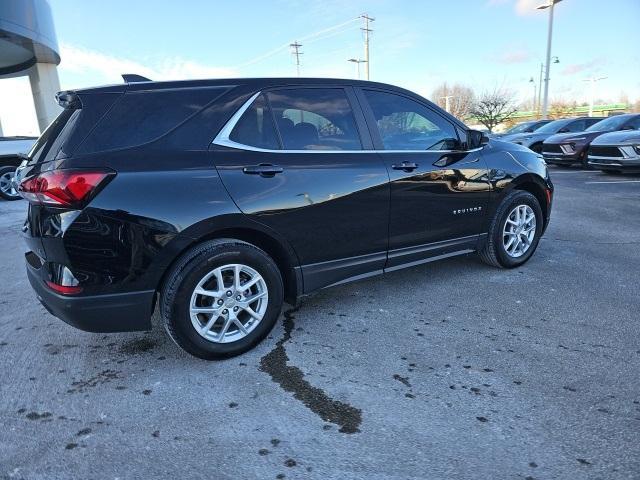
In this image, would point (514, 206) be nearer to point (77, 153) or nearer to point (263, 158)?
point (263, 158)

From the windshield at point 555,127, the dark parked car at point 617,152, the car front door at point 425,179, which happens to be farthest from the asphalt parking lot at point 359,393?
the windshield at point 555,127

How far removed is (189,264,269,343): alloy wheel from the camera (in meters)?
2.93

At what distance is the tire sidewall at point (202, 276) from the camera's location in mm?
2824

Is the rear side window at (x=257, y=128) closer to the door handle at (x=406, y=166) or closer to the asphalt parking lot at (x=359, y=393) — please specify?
the door handle at (x=406, y=166)

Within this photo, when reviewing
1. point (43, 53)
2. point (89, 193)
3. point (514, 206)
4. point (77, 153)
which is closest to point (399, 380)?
point (89, 193)

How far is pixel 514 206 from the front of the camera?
4.57m

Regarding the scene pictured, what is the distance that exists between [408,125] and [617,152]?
9.44 metres

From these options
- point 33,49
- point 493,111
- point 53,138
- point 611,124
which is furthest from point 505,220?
point 493,111

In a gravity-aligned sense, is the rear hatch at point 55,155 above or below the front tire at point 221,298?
above

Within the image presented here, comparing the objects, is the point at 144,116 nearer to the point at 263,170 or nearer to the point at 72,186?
the point at 72,186

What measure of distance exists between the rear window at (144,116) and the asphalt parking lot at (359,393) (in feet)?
4.56

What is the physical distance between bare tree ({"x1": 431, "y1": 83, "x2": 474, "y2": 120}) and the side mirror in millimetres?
54864

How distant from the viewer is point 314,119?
134 inches

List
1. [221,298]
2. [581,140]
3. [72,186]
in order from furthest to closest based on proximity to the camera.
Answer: [581,140] < [221,298] < [72,186]
